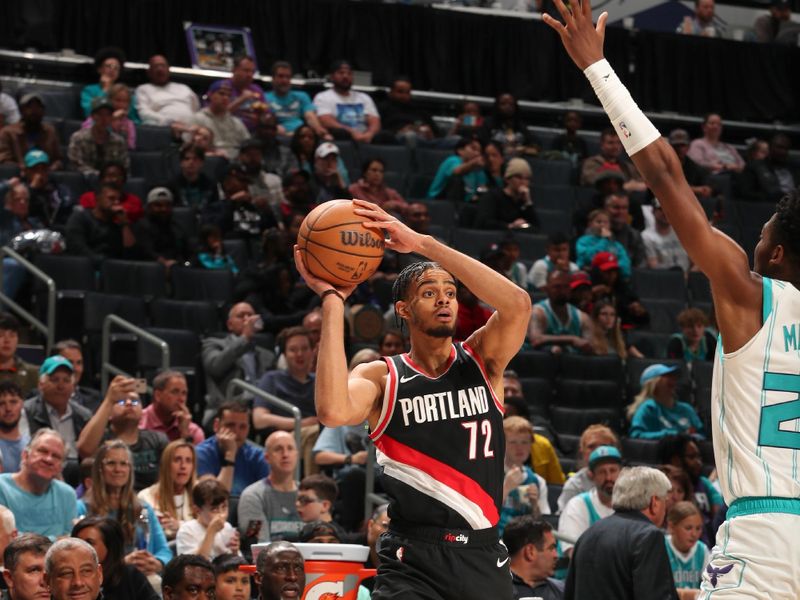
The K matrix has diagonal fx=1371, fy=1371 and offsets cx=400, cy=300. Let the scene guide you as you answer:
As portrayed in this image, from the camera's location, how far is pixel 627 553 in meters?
7.11

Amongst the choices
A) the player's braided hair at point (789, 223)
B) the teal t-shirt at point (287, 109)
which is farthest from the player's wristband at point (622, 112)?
the teal t-shirt at point (287, 109)

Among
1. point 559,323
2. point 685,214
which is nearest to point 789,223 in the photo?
point 685,214

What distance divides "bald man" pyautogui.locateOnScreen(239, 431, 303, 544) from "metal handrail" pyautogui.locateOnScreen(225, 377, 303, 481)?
28 centimetres

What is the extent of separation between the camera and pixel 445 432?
5.04m

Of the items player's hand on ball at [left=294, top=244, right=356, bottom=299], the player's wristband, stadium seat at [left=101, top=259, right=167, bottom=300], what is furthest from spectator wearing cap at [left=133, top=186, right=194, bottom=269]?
the player's wristband

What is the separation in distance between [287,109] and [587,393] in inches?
210

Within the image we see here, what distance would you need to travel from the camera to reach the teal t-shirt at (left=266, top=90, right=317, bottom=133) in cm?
1567

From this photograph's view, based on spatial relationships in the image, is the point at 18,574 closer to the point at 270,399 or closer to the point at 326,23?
the point at 270,399

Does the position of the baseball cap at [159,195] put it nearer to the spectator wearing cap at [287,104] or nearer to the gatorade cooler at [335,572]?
the spectator wearing cap at [287,104]

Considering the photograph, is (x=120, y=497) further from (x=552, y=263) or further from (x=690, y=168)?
(x=690, y=168)

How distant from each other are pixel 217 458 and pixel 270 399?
2.61ft

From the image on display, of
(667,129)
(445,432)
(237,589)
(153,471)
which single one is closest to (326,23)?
(667,129)

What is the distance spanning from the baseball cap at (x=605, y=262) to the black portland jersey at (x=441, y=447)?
28.8 ft

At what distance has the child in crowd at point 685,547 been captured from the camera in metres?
8.80
